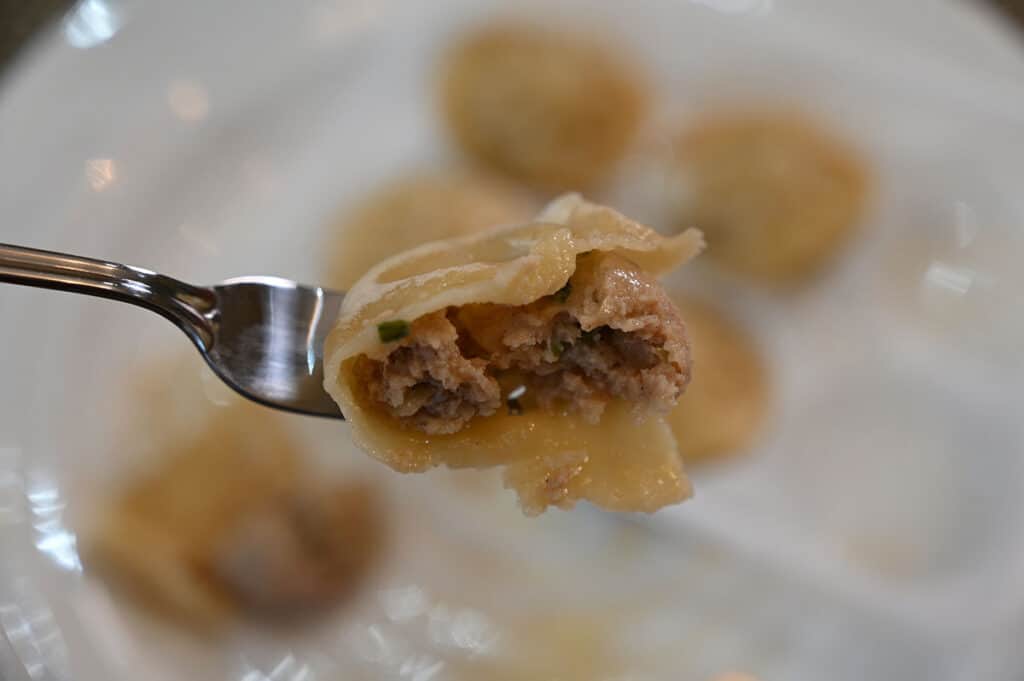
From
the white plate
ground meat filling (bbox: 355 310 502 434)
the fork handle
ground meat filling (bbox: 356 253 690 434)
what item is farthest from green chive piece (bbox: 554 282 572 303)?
the white plate

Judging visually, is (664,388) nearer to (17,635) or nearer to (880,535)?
(880,535)

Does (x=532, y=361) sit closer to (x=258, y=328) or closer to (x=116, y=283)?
(x=258, y=328)

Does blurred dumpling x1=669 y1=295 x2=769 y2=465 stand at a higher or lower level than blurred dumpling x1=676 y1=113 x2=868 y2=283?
lower

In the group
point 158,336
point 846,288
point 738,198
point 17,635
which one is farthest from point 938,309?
point 17,635

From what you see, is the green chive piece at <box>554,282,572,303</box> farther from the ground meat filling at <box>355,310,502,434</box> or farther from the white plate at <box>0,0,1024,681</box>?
the white plate at <box>0,0,1024,681</box>

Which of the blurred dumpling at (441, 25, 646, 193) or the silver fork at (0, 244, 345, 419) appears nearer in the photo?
the silver fork at (0, 244, 345, 419)

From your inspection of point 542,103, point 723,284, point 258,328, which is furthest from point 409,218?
point 723,284

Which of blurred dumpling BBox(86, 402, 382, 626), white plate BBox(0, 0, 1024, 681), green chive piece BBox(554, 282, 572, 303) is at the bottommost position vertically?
blurred dumpling BBox(86, 402, 382, 626)

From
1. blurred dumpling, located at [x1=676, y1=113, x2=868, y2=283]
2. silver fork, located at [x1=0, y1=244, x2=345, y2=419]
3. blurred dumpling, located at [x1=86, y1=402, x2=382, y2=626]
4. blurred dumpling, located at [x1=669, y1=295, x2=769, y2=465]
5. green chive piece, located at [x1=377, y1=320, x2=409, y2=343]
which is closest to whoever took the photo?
green chive piece, located at [x1=377, y1=320, x2=409, y2=343]
